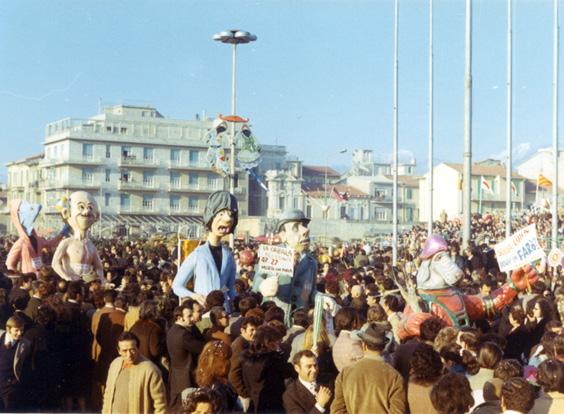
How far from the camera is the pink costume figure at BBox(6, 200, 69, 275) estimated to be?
51.6ft

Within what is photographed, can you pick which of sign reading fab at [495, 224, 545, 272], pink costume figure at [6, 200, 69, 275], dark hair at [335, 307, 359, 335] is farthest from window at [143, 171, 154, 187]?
dark hair at [335, 307, 359, 335]

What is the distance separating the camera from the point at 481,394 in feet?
21.0

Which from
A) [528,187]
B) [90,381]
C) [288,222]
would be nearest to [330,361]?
[90,381]

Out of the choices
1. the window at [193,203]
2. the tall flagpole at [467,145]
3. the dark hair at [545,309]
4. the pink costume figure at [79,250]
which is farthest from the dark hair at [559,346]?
the window at [193,203]

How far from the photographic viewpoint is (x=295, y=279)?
10.5 m

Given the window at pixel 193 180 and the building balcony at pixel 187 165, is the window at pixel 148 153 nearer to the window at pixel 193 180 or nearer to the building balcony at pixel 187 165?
the building balcony at pixel 187 165

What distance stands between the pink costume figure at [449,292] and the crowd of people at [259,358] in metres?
0.16

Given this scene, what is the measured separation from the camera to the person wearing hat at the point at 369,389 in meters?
6.22

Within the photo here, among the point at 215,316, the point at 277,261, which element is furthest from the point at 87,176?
the point at 215,316

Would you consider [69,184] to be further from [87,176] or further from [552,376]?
[552,376]

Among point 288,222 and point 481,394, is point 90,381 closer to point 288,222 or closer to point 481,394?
point 288,222

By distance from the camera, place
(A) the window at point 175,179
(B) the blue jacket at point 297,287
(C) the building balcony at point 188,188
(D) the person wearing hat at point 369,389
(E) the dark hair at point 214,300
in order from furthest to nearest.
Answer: (C) the building balcony at point 188,188, (A) the window at point 175,179, (B) the blue jacket at point 297,287, (E) the dark hair at point 214,300, (D) the person wearing hat at point 369,389

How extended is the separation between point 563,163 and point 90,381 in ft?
166

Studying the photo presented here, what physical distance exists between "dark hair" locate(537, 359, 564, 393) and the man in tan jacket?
2.52 meters
